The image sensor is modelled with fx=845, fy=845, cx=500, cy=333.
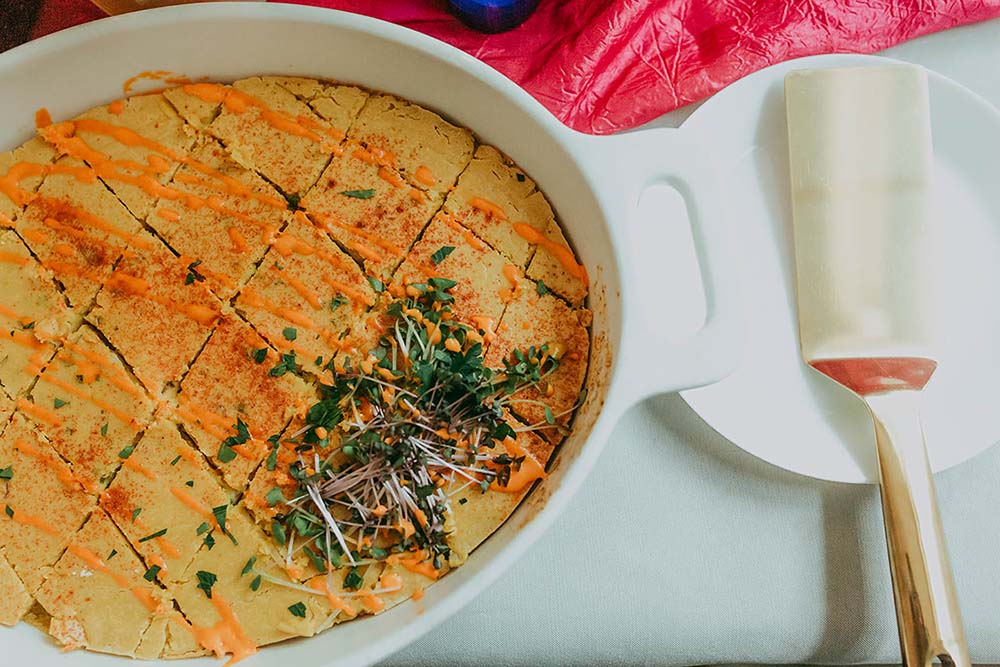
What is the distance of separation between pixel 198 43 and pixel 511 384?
85cm

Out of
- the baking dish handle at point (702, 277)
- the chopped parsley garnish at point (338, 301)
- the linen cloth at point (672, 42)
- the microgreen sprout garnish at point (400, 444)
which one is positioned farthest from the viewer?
the linen cloth at point (672, 42)

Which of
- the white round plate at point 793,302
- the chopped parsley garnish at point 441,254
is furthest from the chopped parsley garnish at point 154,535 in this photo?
the white round plate at point 793,302

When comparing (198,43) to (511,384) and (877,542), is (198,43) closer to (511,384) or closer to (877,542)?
(511,384)

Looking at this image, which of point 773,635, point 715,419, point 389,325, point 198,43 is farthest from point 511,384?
point 198,43

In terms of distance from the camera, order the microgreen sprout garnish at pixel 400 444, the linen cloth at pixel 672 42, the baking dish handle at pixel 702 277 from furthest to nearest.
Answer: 1. the linen cloth at pixel 672 42
2. the microgreen sprout garnish at pixel 400 444
3. the baking dish handle at pixel 702 277

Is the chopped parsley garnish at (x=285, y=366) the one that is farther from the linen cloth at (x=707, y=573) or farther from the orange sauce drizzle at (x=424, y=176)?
the linen cloth at (x=707, y=573)

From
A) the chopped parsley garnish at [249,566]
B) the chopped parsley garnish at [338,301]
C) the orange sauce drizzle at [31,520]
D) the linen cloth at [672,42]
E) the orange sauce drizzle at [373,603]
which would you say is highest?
the linen cloth at [672,42]

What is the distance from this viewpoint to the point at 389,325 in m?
1.54

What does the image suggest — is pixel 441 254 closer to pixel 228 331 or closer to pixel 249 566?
pixel 228 331

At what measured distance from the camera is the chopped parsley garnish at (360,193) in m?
1.59

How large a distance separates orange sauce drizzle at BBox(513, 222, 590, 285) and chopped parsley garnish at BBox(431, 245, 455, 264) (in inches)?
5.3

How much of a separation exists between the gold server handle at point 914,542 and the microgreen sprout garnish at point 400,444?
615 mm

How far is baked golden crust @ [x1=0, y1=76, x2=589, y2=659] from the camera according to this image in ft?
4.84

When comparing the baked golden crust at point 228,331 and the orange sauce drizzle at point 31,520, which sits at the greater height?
the baked golden crust at point 228,331
